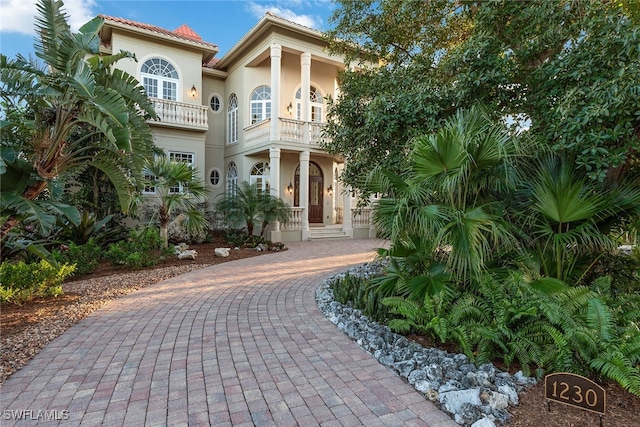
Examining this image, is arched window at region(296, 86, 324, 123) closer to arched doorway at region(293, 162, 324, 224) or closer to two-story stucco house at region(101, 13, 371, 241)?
two-story stucco house at region(101, 13, 371, 241)

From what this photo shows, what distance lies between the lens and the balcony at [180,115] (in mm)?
13420

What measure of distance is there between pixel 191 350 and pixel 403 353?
222cm

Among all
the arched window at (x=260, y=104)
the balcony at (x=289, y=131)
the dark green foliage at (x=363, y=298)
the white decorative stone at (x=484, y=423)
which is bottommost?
the white decorative stone at (x=484, y=423)

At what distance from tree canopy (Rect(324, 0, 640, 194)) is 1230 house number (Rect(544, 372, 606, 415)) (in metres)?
2.51

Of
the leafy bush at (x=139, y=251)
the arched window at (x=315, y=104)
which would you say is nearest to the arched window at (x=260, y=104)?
the arched window at (x=315, y=104)

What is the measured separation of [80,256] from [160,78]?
31.6 ft

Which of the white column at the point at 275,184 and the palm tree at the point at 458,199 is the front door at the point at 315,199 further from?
the palm tree at the point at 458,199

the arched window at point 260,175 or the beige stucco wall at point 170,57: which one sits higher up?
the beige stucco wall at point 170,57

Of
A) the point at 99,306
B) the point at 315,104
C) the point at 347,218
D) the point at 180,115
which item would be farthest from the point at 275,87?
the point at 99,306

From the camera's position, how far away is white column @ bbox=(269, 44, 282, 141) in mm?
12875

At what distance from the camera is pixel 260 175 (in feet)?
50.5

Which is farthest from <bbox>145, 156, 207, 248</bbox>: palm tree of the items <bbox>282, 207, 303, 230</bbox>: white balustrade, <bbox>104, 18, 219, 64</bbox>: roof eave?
<bbox>104, 18, 219, 64</bbox>: roof eave

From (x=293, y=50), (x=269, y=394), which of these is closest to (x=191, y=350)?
(x=269, y=394)
